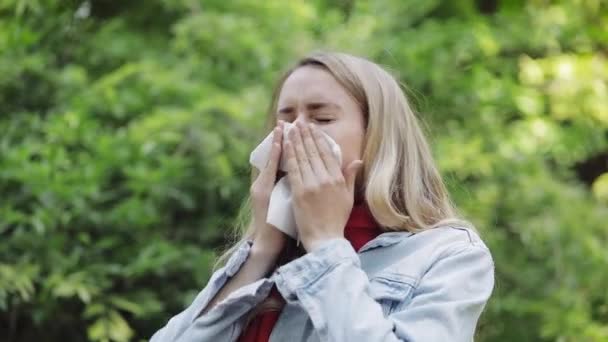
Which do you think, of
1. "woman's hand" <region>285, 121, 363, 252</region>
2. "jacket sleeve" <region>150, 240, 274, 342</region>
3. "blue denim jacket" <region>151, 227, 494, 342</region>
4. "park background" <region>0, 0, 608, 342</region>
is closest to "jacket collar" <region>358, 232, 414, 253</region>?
"blue denim jacket" <region>151, 227, 494, 342</region>

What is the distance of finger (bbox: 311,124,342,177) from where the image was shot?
1.79 m

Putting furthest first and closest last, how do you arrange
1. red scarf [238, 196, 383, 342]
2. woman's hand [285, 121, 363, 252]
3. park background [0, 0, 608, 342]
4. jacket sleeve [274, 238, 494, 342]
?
park background [0, 0, 608, 342], red scarf [238, 196, 383, 342], woman's hand [285, 121, 363, 252], jacket sleeve [274, 238, 494, 342]

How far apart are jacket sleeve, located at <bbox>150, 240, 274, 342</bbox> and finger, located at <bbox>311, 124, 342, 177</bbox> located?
0.24m

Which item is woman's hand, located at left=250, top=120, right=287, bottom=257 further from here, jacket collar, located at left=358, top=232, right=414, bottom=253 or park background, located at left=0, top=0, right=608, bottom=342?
park background, located at left=0, top=0, right=608, bottom=342

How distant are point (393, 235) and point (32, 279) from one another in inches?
82.1

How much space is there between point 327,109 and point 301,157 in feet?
0.48

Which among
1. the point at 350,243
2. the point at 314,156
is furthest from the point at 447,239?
the point at 314,156

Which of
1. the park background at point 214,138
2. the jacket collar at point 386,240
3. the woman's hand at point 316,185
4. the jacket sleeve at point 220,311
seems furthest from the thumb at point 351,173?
the park background at point 214,138

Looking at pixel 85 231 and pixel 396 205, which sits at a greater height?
pixel 396 205

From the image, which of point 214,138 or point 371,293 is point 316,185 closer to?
point 371,293

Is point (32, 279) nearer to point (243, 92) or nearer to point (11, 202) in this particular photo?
point (11, 202)

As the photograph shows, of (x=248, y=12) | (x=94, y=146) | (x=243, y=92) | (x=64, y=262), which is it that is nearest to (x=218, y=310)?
(x=64, y=262)

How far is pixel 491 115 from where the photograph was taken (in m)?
4.70

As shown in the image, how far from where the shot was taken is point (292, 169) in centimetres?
181
